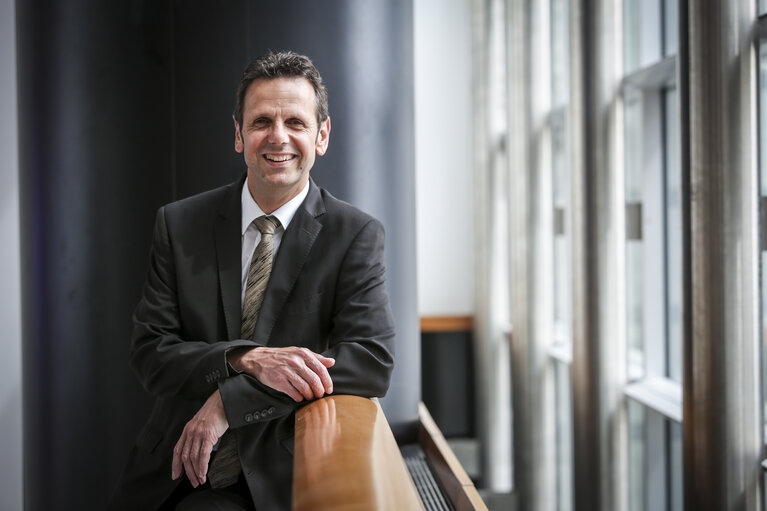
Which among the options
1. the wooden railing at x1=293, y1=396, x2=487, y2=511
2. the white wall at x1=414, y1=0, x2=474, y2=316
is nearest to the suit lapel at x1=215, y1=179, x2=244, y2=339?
the wooden railing at x1=293, y1=396, x2=487, y2=511

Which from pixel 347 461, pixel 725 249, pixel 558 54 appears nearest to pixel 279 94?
pixel 347 461

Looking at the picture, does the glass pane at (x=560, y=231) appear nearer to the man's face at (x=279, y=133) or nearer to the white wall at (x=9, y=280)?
the man's face at (x=279, y=133)

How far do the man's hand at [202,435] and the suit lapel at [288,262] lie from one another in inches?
8.4

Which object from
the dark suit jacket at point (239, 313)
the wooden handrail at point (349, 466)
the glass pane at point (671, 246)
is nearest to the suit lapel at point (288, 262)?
the dark suit jacket at point (239, 313)

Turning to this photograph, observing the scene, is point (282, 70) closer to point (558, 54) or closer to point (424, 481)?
point (424, 481)

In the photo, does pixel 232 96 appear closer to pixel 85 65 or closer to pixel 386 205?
pixel 85 65

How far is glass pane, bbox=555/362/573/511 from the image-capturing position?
437cm

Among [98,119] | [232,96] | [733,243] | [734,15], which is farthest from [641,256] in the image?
[98,119]

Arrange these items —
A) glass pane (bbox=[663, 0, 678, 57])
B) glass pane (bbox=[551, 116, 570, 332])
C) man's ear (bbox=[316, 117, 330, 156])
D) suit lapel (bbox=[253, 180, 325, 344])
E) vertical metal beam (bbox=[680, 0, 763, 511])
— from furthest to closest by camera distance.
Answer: glass pane (bbox=[551, 116, 570, 332]) < glass pane (bbox=[663, 0, 678, 57]) < vertical metal beam (bbox=[680, 0, 763, 511]) < man's ear (bbox=[316, 117, 330, 156]) < suit lapel (bbox=[253, 180, 325, 344])

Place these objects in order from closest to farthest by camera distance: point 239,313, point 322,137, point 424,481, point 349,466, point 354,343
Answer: point 349,466
point 354,343
point 239,313
point 322,137
point 424,481

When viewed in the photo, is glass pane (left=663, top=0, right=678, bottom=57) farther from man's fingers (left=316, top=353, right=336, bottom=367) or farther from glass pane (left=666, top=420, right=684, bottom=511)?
man's fingers (left=316, top=353, right=336, bottom=367)

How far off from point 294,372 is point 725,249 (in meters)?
1.35

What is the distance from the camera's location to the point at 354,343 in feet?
5.77

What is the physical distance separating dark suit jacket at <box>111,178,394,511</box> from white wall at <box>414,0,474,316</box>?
3494 mm
